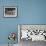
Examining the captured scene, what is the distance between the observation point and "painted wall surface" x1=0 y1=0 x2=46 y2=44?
323 centimetres

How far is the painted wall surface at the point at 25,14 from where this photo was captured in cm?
323

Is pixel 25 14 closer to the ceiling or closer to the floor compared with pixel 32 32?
closer to the ceiling

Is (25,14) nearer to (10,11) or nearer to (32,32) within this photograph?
(10,11)

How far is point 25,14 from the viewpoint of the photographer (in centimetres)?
325

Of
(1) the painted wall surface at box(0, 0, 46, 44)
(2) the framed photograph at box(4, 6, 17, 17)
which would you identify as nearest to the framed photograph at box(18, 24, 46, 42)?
(1) the painted wall surface at box(0, 0, 46, 44)

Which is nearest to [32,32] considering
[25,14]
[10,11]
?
[25,14]

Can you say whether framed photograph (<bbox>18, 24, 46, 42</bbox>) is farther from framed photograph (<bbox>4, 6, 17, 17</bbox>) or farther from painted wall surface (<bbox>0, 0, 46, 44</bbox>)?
framed photograph (<bbox>4, 6, 17, 17</bbox>)

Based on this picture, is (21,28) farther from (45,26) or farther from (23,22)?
(45,26)

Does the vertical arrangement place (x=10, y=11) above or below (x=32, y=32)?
above

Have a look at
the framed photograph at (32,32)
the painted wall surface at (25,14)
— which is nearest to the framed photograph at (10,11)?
the painted wall surface at (25,14)

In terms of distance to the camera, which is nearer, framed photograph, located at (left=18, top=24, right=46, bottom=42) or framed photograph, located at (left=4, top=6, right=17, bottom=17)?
framed photograph, located at (left=18, top=24, right=46, bottom=42)

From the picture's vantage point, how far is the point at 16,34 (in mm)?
3217

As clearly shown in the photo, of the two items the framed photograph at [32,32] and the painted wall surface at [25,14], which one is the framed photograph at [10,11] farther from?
the framed photograph at [32,32]

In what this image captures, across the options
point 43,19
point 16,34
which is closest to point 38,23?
point 43,19
